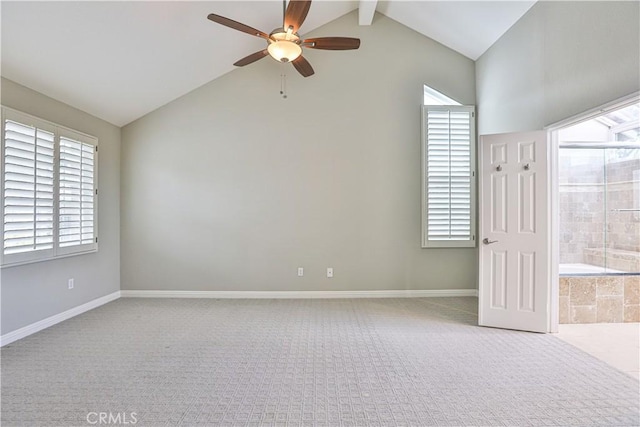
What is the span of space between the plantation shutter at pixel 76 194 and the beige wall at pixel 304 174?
778 millimetres

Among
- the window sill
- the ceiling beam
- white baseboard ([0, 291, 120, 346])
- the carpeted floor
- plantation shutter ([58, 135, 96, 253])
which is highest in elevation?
the ceiling beam

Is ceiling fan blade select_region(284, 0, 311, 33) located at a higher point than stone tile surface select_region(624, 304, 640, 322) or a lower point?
higher

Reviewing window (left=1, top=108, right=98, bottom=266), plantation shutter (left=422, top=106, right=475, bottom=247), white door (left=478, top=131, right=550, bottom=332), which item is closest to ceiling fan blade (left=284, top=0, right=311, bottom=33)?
white door (left=478, top=131, right=550, bottom=332)

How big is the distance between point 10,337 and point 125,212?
206 cm

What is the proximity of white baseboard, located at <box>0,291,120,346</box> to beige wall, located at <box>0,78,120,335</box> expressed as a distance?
0.05 meters

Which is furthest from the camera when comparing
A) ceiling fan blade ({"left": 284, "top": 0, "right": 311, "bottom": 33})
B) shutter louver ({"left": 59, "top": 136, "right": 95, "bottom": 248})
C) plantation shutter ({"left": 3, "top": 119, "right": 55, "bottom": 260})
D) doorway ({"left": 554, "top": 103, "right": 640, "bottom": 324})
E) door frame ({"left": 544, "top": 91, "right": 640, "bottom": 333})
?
doorway ({"left": 554, "top": 103, "right": 640, "bottom": 324})

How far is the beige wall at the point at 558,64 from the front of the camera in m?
2.46

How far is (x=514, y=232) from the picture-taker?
3.43m

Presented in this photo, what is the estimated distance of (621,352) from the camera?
288 centimetres

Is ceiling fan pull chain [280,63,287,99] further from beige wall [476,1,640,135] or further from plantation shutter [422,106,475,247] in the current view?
beige wall [476,1,640,135]

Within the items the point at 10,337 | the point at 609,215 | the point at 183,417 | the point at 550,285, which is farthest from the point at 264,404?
the point at 609,215

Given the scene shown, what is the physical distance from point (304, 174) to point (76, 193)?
2.93m

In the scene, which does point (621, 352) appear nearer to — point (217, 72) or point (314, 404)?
point (314, 404)

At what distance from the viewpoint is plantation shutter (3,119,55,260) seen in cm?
301
